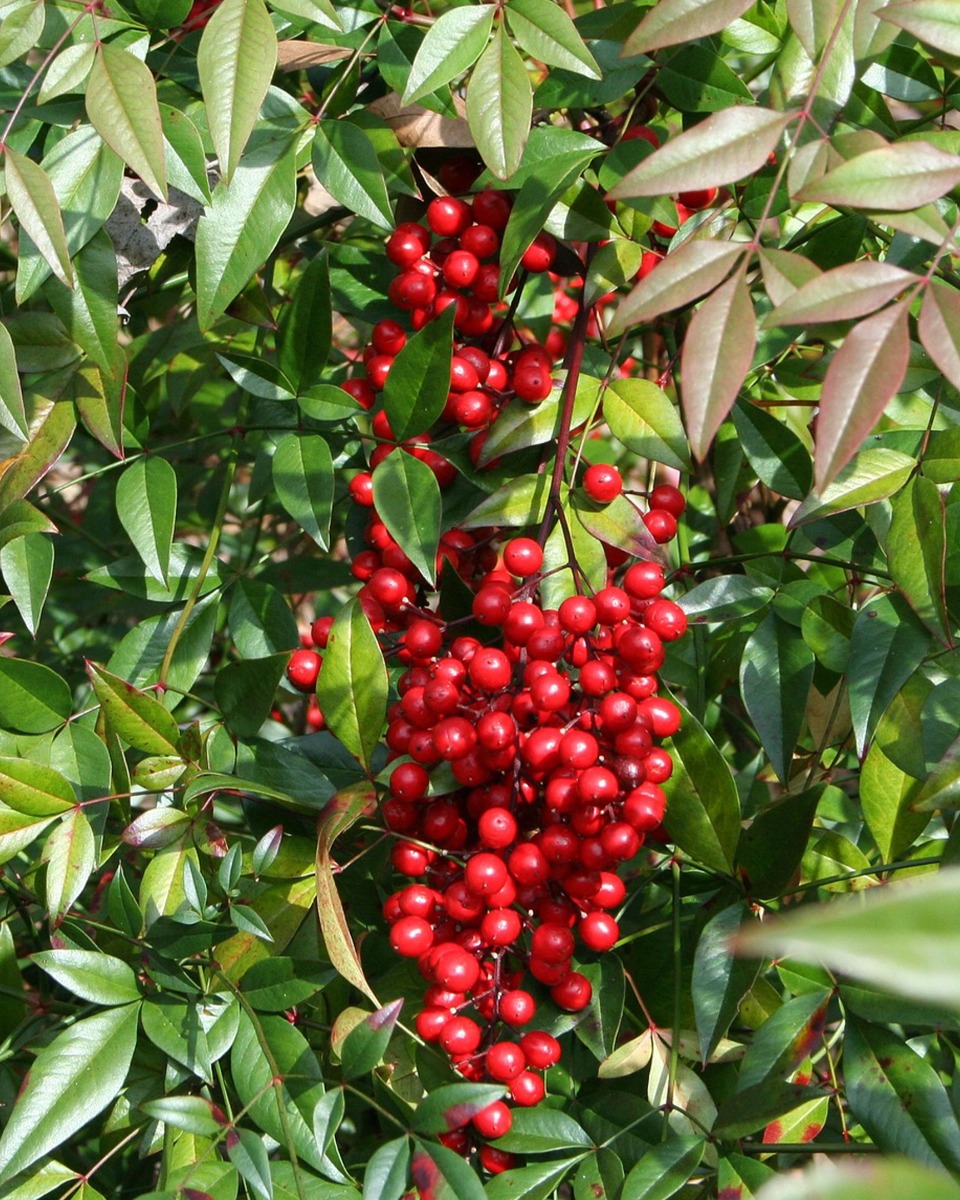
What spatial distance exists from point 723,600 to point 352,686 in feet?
1.03

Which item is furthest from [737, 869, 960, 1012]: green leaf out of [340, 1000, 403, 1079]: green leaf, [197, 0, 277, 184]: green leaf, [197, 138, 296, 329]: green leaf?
[197, 138, 296, 329]: green leaf

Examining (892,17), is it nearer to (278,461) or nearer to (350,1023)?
(278,461)

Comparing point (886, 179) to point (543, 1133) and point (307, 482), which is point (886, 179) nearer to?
point (307, 482)

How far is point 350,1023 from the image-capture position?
0.85 m

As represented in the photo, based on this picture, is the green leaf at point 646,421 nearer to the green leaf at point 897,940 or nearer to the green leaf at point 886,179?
the green leaf at point 886,179

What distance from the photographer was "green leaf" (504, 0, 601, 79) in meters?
0.86

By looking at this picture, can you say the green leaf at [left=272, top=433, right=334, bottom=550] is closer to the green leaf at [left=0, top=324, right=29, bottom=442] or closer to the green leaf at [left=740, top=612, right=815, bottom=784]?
the green leaf at [left=0, top=324, right=29, bottom=442]

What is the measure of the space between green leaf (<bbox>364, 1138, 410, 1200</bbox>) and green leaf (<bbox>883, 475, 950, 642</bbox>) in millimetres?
520

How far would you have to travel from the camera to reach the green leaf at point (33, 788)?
89 cm

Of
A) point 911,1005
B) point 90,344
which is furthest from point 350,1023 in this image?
point 90,344

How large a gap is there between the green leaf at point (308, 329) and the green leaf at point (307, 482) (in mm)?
38

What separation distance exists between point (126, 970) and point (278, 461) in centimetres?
44

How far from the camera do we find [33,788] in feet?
2.95

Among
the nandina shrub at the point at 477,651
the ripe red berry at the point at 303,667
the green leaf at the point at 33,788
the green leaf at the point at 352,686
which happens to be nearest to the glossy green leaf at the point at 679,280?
the nandina shrub at the point at 477,651
